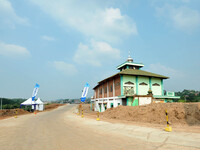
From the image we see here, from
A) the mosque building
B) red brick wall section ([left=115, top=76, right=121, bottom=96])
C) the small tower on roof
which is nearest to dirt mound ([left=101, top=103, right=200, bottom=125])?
the mosque building

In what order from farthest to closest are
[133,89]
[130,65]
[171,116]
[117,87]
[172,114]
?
[130,65]
[117,87]
[133,89]
[172,114]
[171,116]

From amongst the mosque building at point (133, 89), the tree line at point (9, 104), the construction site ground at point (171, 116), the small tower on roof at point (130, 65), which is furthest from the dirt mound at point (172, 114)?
the tree line at point (9, 104)

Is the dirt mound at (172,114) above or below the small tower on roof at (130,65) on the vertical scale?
below

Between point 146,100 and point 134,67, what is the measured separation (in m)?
12.7

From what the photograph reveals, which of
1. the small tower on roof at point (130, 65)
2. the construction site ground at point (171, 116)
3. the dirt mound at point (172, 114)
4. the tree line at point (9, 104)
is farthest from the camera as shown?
the tree line at point (9, 104)

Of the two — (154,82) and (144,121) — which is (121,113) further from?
(154,82)

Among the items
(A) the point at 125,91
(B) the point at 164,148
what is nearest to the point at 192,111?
(B) the point at 164,148

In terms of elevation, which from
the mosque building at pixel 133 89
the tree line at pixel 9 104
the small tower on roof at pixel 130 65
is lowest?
the tree line at pixel 9 104

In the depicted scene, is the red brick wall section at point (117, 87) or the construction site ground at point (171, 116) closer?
the construction site ground at point (171, 116)

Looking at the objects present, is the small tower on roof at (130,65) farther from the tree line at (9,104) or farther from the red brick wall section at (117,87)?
the tree line at (9,104)

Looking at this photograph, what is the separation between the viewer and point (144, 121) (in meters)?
13.7

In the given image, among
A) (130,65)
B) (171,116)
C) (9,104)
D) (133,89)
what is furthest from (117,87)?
(9,104)

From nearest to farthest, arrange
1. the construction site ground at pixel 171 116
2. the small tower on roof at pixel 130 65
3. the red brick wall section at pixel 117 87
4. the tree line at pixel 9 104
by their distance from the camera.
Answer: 1. the construction site ground at pixel 171 116
2. the red brick wall section at pixel 117 87
3. the small tower on roof at pixel 130 65
4. the tree line at pixel 9 104

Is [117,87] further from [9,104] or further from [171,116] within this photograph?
[9,104]
